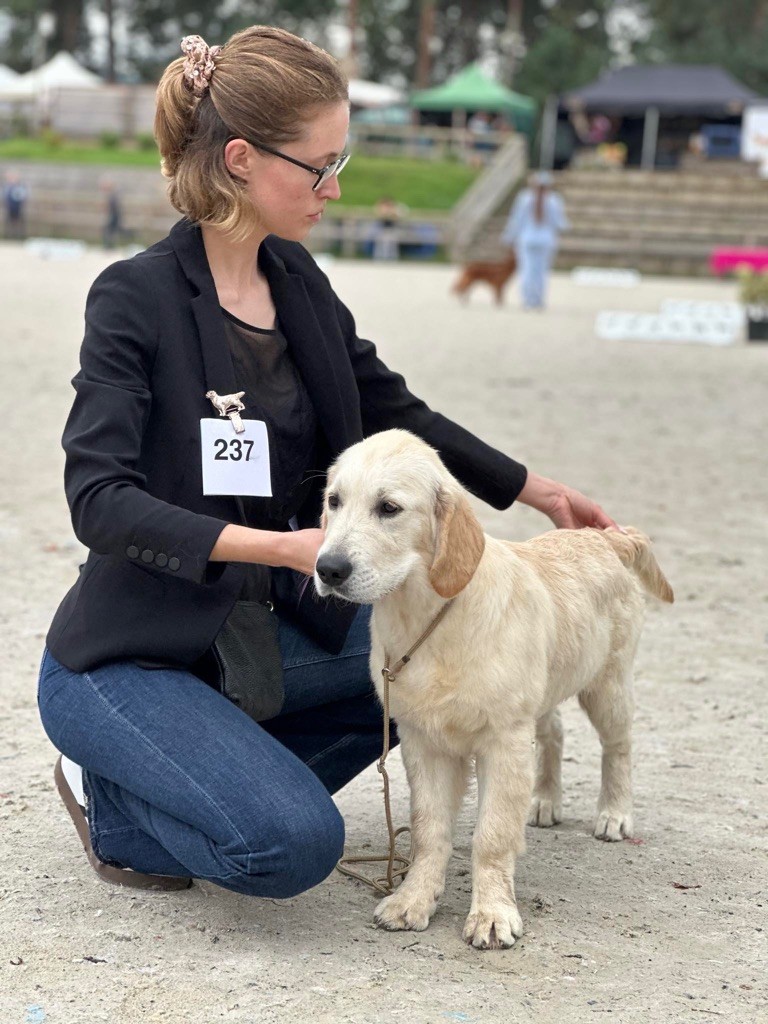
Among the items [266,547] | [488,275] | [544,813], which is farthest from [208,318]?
[488,275]

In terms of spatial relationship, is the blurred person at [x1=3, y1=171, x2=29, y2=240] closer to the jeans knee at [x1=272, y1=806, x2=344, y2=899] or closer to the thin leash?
the thin leash

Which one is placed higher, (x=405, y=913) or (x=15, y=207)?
(x=405, y=913)

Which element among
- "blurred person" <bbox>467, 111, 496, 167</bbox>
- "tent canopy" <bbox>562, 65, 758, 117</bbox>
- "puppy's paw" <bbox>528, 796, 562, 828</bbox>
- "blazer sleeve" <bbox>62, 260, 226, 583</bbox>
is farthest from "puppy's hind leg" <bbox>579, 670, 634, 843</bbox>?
"blurred person" <bbox>467, 111, 496, 167</bbox>

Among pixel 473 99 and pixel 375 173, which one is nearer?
pixel 375 173

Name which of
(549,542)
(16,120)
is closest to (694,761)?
(549,542)

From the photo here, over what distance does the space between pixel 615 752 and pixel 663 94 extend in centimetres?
4519

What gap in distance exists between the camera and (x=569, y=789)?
453 cm

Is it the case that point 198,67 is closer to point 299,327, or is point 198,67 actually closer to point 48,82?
point 299,327

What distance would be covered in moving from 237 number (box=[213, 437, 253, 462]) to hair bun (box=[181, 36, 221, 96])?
896mm

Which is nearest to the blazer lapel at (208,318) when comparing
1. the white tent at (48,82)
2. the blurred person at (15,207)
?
the blurred person at (15,207)

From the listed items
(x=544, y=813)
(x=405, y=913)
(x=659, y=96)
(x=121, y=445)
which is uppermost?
(x=121, y=445)

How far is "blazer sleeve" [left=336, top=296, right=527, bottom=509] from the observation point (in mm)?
4070

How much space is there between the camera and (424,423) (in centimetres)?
407

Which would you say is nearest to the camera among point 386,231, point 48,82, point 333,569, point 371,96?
point 333,569
